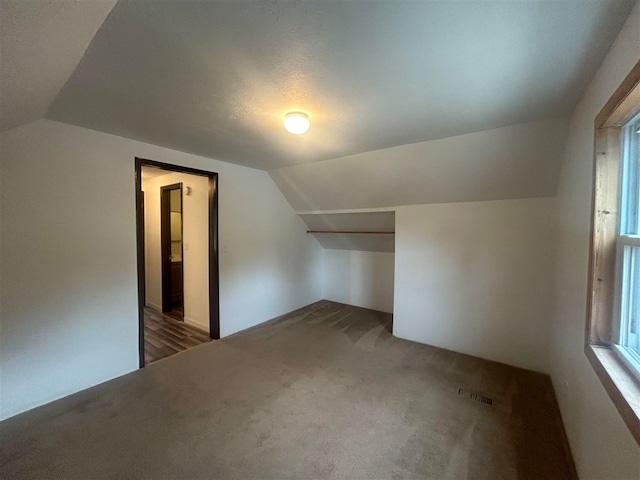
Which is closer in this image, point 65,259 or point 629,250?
point 629,250

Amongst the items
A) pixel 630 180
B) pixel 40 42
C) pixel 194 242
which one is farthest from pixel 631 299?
pixel 194 242

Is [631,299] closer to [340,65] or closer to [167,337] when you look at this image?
[340,65]

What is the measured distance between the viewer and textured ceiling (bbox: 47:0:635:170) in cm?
101

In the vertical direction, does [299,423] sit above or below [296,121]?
below

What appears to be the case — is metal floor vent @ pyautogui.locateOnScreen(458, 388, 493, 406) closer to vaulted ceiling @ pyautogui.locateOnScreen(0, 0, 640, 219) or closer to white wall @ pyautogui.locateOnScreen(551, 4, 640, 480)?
white wall @ pyautogui.locateOnScreen(551, 4, 640, 480)

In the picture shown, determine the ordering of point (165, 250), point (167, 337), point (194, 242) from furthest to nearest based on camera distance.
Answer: point (165, 250), point (194, 242), point (167, 337)

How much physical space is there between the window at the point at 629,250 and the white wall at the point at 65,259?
3.42 metres

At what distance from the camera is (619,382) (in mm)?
1028

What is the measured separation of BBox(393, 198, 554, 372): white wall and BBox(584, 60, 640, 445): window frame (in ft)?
4.39

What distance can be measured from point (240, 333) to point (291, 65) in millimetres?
3137

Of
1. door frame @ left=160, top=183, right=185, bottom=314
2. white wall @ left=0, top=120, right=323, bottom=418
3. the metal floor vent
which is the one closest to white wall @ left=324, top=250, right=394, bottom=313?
the metal floor vent

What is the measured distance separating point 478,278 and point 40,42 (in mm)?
3599

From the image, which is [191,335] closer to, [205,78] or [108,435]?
[108,435]

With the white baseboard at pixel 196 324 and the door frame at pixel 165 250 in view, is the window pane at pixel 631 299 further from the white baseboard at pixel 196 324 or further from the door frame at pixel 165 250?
the door frame at pixel 165 250
